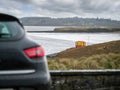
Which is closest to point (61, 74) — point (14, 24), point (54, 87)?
point (54, 87)

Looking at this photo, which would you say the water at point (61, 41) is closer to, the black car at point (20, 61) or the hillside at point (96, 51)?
the hillside at point (96, 51)

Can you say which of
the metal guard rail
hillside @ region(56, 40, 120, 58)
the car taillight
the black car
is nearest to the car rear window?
the black car

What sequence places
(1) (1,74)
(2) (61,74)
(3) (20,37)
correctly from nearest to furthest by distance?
1. (1) (1,74)
2. (3) (20,37)
3. (2) (61,74)

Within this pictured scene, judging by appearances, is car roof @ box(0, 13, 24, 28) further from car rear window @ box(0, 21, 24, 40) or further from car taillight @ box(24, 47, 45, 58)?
→ car taillight @ box(24, 47, 45, 58)

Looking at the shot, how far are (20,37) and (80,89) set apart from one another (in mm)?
4025

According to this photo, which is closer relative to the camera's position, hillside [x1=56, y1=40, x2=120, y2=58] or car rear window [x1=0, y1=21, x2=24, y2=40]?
car rear window [x1=0, y1=21, x2=24, y2=40]

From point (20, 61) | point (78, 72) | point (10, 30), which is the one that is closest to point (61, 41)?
point (78, 72)

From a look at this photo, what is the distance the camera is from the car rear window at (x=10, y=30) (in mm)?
4466

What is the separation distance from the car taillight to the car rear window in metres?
0.23

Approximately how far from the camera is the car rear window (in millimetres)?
4466

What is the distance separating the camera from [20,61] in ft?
14.4

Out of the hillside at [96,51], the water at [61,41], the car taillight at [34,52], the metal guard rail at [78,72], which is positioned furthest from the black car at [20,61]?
the hillside at [96,51]

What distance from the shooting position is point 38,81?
4.42 meters

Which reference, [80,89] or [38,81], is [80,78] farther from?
[38,81]
